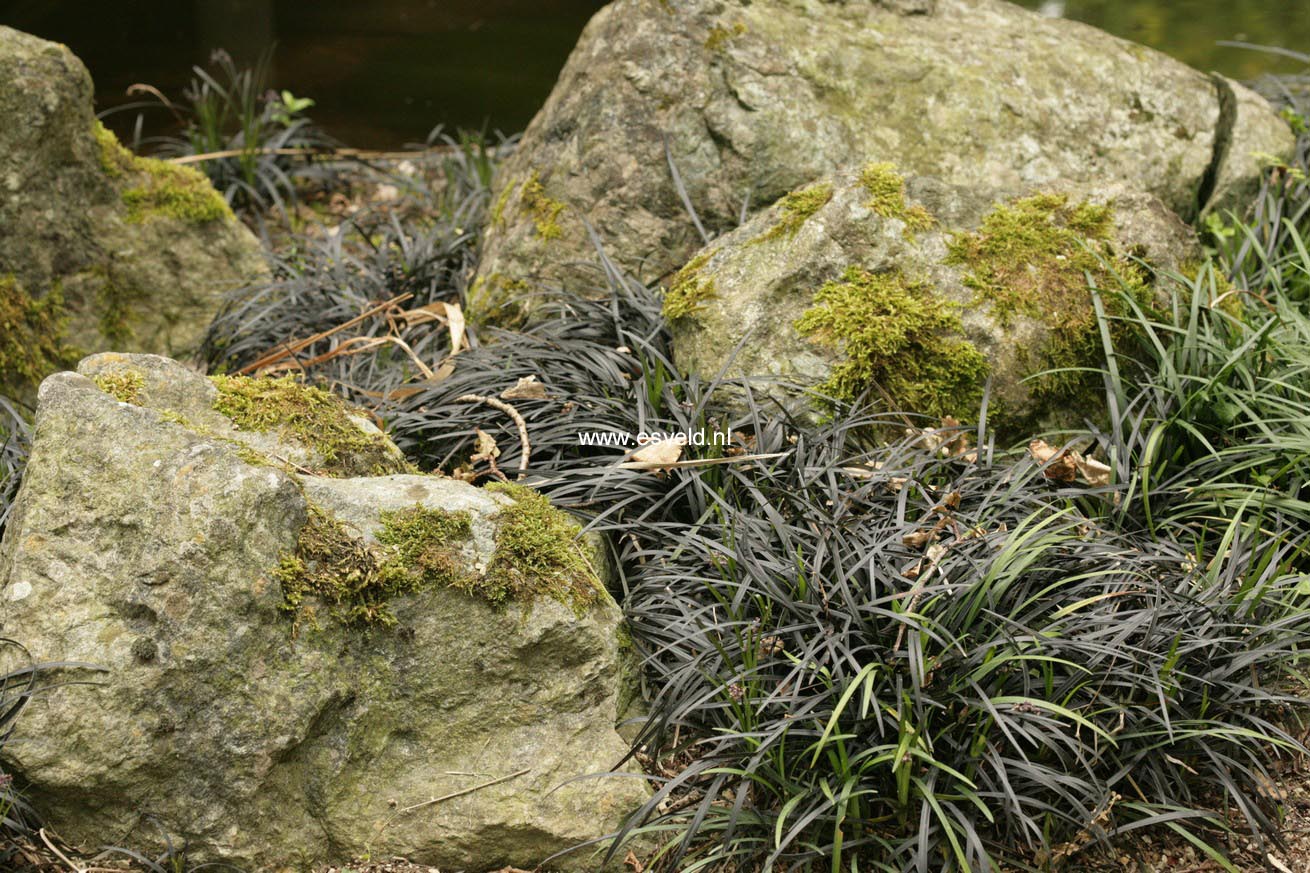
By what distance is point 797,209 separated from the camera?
11.9 ft

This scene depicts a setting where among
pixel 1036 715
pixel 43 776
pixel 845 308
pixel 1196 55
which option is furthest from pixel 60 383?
pixel 1196 55

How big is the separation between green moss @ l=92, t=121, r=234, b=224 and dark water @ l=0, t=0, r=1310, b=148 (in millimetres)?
2378

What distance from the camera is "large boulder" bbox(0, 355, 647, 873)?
92.4 inches

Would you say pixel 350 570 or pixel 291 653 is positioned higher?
pixel 350 570

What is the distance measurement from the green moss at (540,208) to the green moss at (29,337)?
1810 mm

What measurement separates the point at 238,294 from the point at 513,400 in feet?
5.45

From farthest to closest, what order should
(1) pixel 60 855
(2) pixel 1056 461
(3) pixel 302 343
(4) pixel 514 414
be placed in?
(3) pixel 302 343 → (4) pixel 514 414 → (2) pixel 1056 461 → (1) pixel 60 855

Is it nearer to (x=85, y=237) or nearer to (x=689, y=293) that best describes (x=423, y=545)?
(x=689, y=293)

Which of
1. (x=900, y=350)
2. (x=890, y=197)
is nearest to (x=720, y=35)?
(x=890, y=197)

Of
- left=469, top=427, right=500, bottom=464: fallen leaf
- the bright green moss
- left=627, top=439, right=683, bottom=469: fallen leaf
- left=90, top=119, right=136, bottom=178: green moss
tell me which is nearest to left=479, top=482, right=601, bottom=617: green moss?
left=627, top=439, right=683, bottom=469: fallen leaf

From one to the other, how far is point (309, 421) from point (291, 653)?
0.74 m

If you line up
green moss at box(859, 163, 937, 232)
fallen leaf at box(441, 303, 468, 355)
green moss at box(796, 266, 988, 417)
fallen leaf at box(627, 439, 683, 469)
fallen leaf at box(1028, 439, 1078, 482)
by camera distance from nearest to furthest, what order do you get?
fallen leaf at box(627, 439, 683, 469)
fallen leaf at box(1028, 439, 1078, 482)
green moss at box(796, 266, 988, 417)
green moss at box(859, 163, 937, 232)
fallen leaf at box(441, 303, 468, 355)

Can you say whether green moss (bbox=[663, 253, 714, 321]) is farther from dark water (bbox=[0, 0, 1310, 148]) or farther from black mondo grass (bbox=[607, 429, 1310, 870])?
dark water (bbox=[0, 0, 1310, 148])

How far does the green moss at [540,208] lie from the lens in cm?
411
